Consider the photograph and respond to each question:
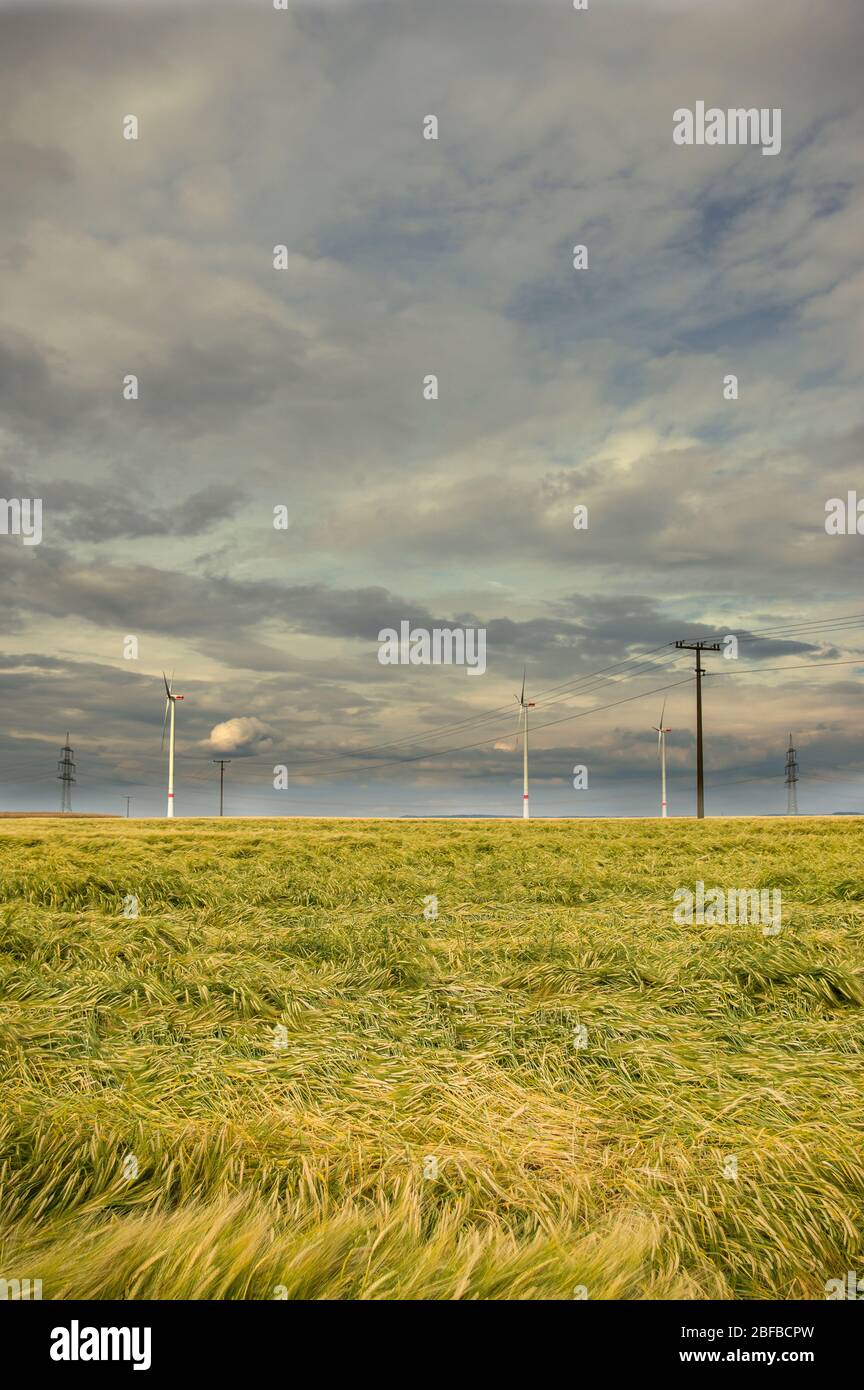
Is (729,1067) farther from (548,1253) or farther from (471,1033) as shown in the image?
(548,1253)

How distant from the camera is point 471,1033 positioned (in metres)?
6.42

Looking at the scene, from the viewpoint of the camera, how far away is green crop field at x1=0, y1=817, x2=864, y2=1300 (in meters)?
3.17

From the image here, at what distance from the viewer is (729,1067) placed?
5539mm

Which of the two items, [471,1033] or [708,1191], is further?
[471,1033]

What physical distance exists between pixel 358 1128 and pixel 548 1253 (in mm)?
1583

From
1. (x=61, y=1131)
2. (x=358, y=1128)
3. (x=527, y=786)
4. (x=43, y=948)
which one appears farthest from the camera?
(x=527, y=786)

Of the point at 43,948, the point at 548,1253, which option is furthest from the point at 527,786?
the point at 548,1253

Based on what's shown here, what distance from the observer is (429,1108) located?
15.9 feet

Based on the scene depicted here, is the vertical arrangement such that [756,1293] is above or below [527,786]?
below

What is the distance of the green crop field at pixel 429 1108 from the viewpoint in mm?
3166

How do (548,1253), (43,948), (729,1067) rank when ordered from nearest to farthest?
(548,1253), (729,1067), (43,948)
